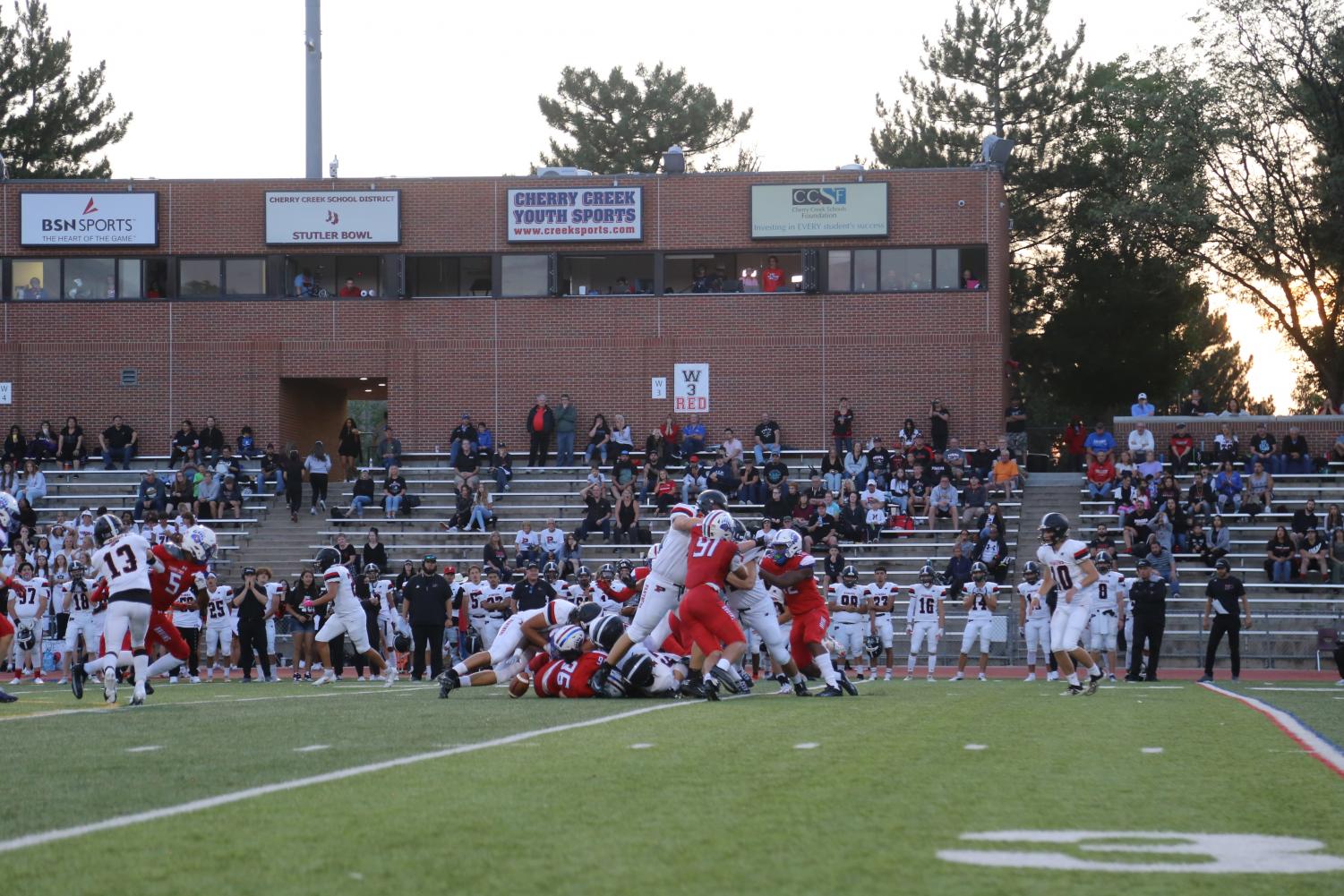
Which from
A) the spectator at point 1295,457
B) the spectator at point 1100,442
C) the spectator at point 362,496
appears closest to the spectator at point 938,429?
the spectator at point 1100,442

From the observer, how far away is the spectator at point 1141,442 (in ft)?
106

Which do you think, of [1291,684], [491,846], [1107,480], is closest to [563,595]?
A: [1291,684]

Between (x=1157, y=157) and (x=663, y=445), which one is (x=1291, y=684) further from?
(x=1157, y=157)

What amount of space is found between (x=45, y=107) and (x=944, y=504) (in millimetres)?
38044

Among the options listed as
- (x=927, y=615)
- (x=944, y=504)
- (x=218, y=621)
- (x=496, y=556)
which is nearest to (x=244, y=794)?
(x=927, y=615)

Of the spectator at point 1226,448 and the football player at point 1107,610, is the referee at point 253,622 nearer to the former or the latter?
the football player at point 1107,610

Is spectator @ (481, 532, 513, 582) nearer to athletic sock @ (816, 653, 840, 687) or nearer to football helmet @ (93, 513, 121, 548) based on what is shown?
athletic sock @ (816, 653, 840, 687)

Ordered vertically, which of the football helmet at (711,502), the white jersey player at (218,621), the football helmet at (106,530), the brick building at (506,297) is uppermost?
the brick building at (506,297)

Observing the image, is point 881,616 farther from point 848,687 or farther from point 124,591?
point 124,591

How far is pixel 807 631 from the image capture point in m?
15.9

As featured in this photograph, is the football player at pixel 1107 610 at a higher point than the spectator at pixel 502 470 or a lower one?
lower

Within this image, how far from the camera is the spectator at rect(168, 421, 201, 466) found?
35438 mm

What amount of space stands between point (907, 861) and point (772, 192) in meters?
32.1

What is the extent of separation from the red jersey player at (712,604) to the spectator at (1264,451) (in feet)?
66.4
